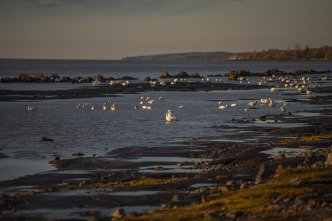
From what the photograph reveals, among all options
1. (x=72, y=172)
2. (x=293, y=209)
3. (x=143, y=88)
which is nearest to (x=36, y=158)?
(x=72, y=172)

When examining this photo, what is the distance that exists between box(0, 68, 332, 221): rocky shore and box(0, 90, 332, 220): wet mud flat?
0.02 m

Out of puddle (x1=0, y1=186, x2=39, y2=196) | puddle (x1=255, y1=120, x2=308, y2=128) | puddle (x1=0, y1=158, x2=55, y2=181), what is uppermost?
puddle (x1=255, y1=120, x2=308, y2=128)

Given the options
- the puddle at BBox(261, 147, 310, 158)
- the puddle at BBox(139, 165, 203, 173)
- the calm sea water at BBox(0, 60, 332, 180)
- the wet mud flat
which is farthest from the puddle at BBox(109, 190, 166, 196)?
the puddle at BBox(261, 147, 310, 158)

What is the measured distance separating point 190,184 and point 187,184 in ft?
0.30

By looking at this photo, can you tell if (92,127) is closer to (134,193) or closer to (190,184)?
(190,184)

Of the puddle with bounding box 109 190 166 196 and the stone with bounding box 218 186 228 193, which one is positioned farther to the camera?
the puddle with bounding box 109 190 166 196

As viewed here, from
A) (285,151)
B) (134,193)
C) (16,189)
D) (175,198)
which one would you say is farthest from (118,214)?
(285,151)

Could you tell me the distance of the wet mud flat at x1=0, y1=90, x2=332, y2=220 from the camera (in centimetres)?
1162

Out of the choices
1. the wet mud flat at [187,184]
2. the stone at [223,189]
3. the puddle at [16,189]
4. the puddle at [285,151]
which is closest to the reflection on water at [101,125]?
the wet mud flat at [187,184]

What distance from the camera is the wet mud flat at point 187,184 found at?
38.1 ft

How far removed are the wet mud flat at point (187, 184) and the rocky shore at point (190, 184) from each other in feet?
0.08

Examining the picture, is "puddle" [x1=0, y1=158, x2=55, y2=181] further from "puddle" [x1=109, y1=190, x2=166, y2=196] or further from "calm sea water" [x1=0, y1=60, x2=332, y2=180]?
"puddle" [x1=109, y1=190, x2=166, y2=196]

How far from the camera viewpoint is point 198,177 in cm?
1638

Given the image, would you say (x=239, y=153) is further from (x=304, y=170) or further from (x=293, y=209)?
(x=293, y=209)
